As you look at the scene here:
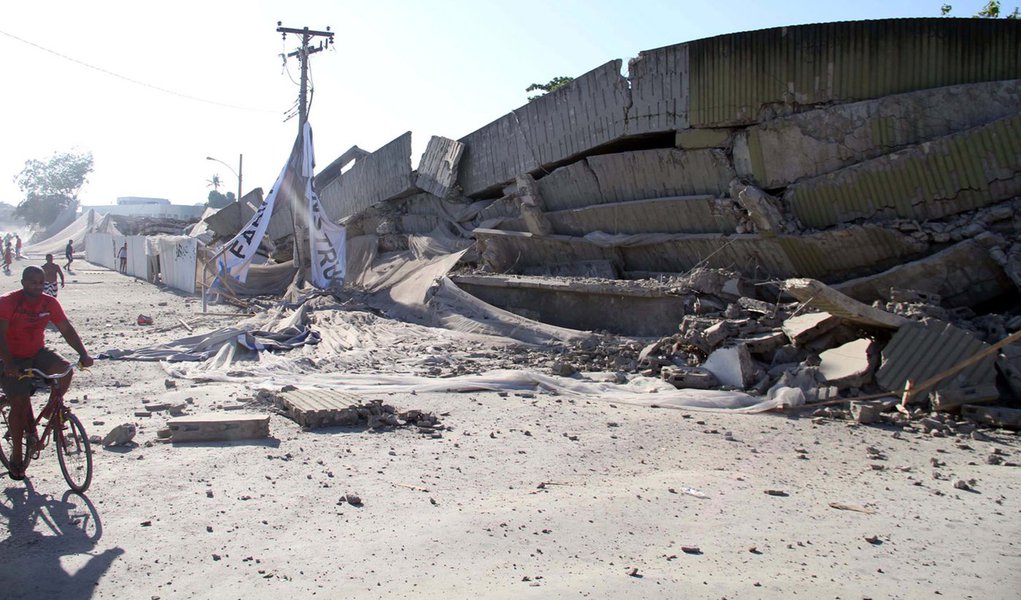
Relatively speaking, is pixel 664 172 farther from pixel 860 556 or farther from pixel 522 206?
pixel 860 556

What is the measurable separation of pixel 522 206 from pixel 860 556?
31.6ft

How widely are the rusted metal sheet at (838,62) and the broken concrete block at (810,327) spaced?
293 centimetres

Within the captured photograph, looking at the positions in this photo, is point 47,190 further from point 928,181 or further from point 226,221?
point 928,181

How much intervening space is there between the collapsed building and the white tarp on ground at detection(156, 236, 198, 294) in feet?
41.8

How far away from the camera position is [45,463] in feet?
17.7

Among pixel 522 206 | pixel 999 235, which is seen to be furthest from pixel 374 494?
pixel 522 206

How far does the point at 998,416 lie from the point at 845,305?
155 centimetres

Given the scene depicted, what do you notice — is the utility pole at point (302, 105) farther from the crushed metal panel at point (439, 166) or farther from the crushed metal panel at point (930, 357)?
the crushed metal panel at point (930, 357)

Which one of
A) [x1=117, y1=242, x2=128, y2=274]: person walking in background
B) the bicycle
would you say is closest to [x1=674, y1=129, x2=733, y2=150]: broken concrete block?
the bicycle

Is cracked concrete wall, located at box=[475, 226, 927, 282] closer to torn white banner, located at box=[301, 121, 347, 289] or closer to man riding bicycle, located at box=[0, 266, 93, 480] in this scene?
torn white banner, located at box=[301, 121, 347, 289]

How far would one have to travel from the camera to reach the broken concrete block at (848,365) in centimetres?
707

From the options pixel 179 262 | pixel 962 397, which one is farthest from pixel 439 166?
pixel 179 262

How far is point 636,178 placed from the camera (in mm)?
11312

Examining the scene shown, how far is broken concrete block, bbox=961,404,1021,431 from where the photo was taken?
6.21m
